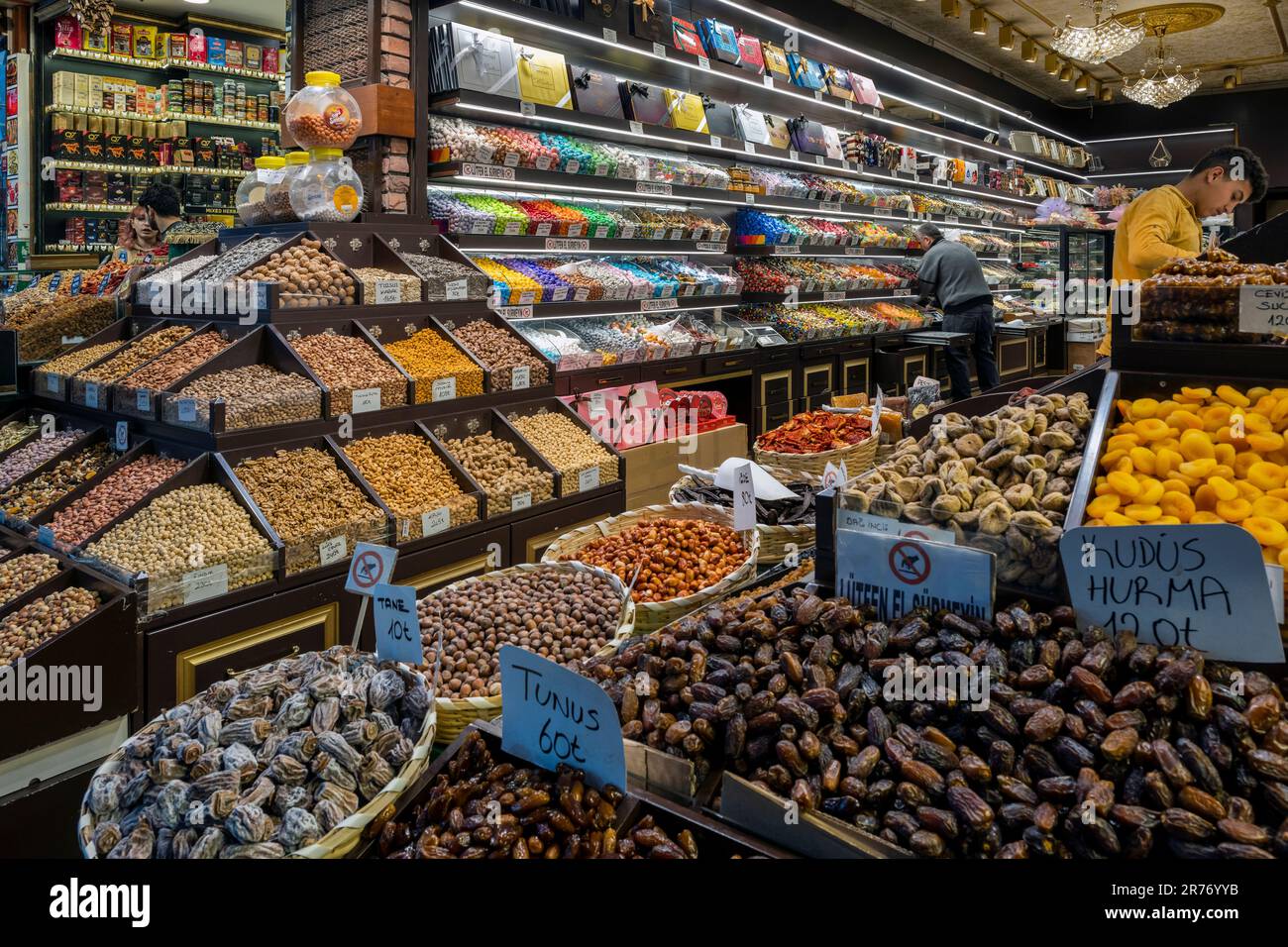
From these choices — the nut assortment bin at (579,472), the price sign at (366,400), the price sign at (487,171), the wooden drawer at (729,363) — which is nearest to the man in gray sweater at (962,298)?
the wooden drawer at (729,363)

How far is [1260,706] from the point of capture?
1199 mm

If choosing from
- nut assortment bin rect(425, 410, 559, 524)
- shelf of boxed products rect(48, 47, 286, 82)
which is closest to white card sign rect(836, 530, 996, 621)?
nut assortment bin rect(425, 410, 559, 524)

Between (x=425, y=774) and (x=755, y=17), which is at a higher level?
(x=755, y=17)

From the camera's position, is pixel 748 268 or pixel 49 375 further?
pixel 748 268

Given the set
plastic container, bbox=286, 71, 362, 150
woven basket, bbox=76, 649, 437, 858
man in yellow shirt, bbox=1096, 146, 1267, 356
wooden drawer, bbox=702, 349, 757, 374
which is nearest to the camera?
woven basket, bbox=76, 649, 437, 858

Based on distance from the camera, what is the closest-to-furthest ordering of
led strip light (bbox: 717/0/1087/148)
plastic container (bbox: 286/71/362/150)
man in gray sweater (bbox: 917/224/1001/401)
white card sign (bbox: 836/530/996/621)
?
white card sign (bbox: 836/530/996/621) < plastic container (bbox: 286/71/362/150) < led strip light (bbox: 717/0/1087/148) < man in gray sweater (bbox: 917/224/1001/401)

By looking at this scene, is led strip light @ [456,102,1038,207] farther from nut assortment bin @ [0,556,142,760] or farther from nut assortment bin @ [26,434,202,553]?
nut assortment bin @ [0,556,142,760]

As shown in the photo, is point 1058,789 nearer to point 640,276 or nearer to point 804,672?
point 804,672

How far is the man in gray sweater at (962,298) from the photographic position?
780cm

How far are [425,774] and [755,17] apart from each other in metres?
7.09

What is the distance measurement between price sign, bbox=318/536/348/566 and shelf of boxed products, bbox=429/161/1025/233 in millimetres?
2588

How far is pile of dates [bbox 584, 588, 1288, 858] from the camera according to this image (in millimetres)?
1095
